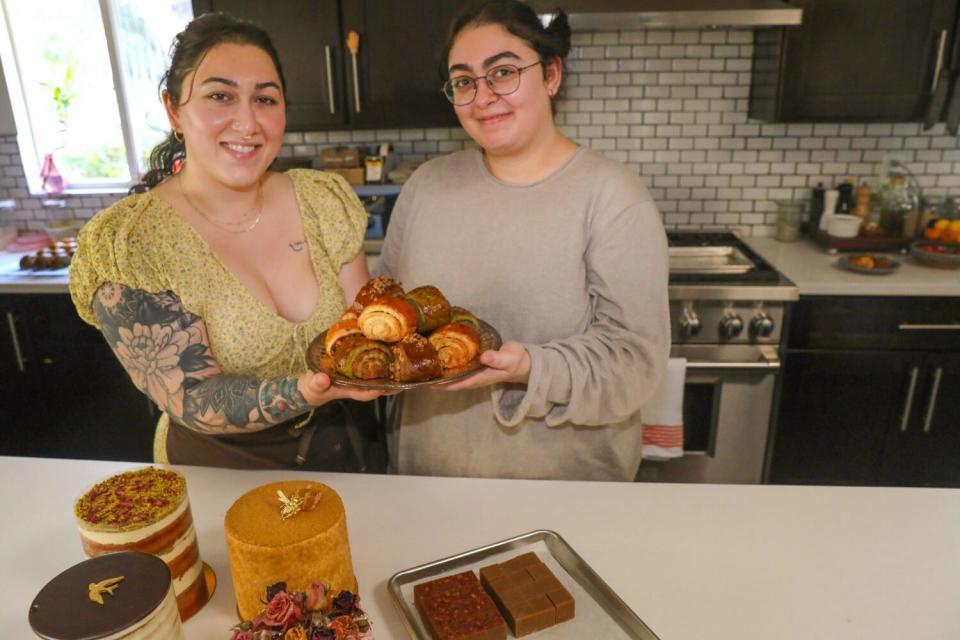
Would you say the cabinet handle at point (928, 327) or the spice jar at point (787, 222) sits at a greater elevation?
the spice jar at point (787, 222)

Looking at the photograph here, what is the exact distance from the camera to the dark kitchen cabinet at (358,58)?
267 cm

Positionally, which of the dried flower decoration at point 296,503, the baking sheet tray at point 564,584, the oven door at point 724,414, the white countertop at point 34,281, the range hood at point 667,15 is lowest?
the oven door at point 724,414

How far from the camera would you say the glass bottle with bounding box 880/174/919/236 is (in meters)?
2.89

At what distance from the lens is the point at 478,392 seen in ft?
5.01

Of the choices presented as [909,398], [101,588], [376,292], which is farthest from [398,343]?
[909,398]

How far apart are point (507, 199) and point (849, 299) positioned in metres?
1.59

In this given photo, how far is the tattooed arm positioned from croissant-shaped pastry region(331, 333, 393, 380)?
9 centimetres

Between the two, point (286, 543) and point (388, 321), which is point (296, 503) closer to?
point (286, 543)

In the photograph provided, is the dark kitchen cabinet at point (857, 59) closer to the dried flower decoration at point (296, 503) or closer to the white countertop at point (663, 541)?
the white countertop at point (663, 541)

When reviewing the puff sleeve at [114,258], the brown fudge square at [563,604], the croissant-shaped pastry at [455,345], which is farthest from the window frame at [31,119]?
the brown fudge square at [563,604]

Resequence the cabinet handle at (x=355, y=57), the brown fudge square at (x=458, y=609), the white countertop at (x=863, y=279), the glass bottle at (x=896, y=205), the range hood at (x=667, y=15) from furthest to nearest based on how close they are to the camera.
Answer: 1. the glass bottle at (x=896, y=205)
2. the cabinet handle at (x=355, y=57)
3. the white countertop at (x=863, y=279)
4. the range hood at (x=667, y=15)
5. the brown fudge square at (x=458, y=609)

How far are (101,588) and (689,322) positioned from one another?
2.10 m

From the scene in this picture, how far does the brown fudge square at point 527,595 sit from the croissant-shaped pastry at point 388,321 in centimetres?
43

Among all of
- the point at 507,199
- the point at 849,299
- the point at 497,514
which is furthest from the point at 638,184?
the point at 849,299
